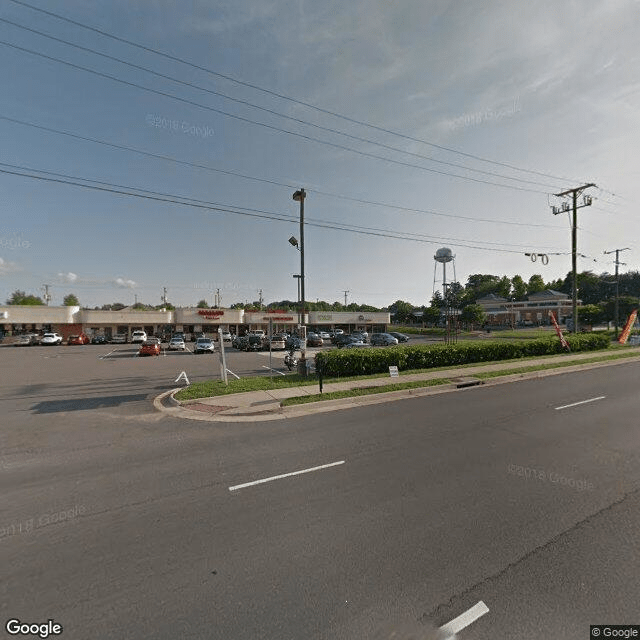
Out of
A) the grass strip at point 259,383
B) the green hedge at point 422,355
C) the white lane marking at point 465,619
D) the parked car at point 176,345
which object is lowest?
the parked car at point 176,345

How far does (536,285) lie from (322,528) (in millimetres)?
139297

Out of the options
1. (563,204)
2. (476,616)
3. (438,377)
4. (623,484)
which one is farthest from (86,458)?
(563,204)

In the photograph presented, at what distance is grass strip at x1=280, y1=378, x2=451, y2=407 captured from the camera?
10.3m

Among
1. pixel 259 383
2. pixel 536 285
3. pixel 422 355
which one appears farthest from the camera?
pixel 536 285

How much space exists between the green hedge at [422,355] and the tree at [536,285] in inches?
4543

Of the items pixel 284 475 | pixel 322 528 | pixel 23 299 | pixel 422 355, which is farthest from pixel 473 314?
pixel 23 299

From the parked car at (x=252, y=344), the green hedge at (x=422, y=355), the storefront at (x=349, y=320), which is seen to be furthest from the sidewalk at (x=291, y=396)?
the storefront at (x=349, y=320)

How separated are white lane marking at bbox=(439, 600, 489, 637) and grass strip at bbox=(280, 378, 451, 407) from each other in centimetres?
741

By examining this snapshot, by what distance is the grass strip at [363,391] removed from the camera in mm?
10312

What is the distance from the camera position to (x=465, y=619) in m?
2.64

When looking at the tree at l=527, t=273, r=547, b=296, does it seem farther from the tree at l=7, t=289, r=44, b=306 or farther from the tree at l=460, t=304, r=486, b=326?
the tree at l=7, t=289, r=44, b=306

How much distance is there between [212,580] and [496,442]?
5784 millimetres

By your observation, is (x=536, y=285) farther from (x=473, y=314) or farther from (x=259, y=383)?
(x=259, y=383)

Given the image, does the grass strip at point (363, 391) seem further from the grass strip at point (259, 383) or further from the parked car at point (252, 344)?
the parked car at point (252, 344)
